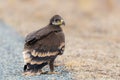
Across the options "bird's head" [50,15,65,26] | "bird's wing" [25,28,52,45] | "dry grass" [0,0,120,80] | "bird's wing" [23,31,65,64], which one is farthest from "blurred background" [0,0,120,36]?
"bird's wing" [23,31,65,64]

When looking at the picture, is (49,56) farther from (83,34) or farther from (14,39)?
(83,34)

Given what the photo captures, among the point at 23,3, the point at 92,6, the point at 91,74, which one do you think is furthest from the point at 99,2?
the point at 91,74

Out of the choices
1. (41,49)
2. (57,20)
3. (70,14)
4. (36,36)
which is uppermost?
(70,14)

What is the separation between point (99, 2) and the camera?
3631 cm

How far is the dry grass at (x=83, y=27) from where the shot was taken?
14506 mm

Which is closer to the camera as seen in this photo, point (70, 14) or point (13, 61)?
point (13, 61)

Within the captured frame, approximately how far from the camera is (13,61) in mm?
15391

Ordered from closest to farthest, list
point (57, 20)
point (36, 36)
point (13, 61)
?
point (36, 36) < point (57, 20) < point (13, 61)

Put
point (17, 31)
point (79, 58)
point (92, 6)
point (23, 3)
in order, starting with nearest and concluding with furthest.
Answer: point (79, 58)
point (17, 31)
point (92, 6)
point (23, 3)

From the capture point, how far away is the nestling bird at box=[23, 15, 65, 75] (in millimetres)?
12555

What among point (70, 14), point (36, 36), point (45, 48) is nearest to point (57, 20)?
point (36, 36)

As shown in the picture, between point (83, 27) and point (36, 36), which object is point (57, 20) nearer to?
point (36, 36)

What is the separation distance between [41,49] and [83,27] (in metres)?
16.4

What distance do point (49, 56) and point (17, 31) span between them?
13.0m
